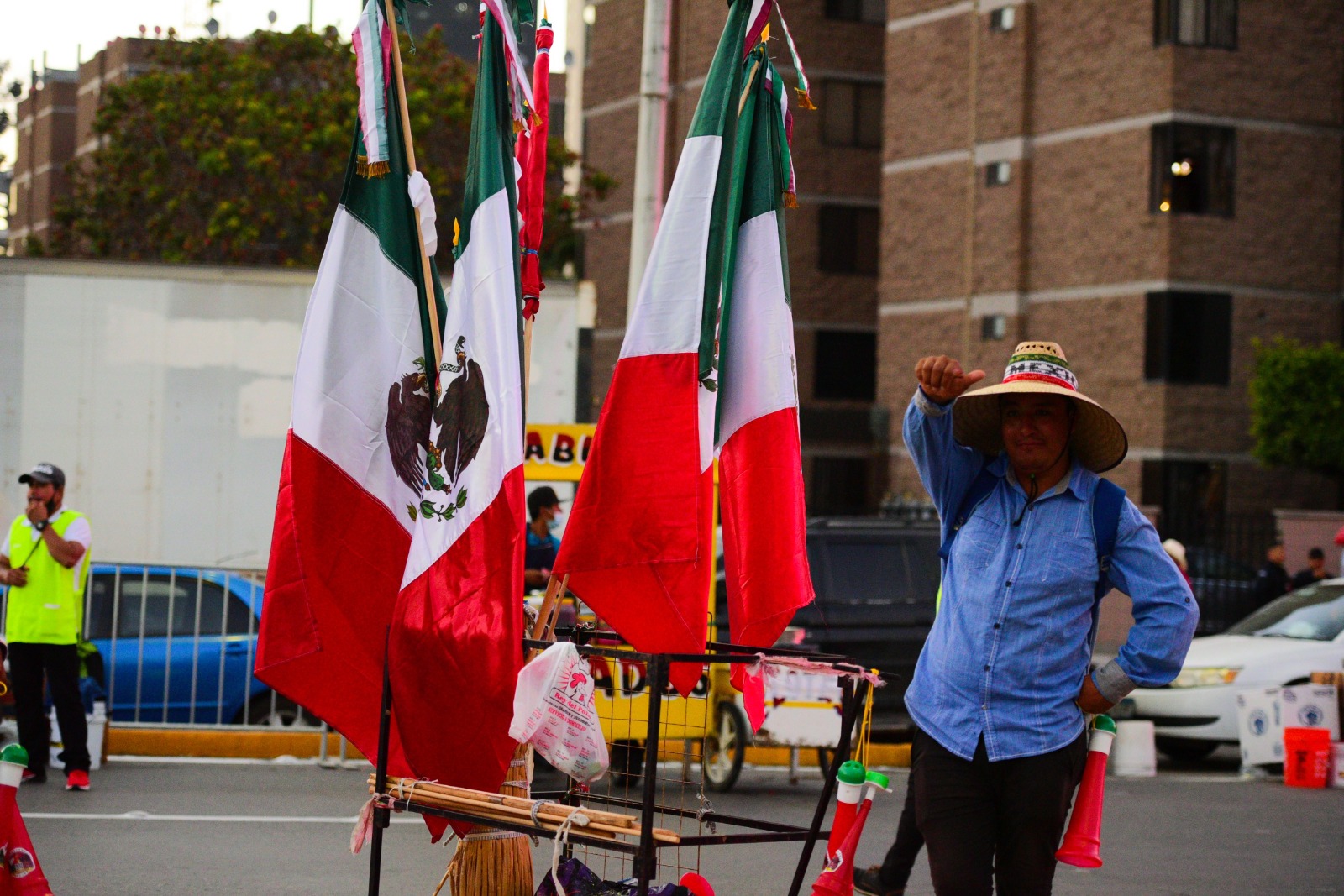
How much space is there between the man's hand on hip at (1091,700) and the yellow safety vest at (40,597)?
7.70 metres

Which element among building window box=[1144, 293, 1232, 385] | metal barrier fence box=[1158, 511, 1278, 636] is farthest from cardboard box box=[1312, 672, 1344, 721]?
building window box=[1144, 293, 1232, 385]

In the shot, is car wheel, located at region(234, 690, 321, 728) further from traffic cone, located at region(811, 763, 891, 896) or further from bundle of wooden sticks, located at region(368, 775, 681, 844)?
traffic cone, located at region(811, 763, 891, 896)

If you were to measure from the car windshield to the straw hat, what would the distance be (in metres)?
10.2

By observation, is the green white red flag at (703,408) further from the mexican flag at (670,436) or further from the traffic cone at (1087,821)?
the traffic cone at (1087,821)

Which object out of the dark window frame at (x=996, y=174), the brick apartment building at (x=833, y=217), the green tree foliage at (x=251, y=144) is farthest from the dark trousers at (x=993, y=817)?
the brick apartment building at (x=833, y=217)

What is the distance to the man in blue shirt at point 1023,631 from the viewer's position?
14.6ft

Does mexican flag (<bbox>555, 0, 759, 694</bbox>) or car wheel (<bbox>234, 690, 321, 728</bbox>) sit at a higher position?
mexican flag (<bbox>555, 0, 759, 694</bbox>)

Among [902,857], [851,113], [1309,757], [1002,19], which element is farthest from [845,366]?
[902,857]

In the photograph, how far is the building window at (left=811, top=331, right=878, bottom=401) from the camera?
1674 inches

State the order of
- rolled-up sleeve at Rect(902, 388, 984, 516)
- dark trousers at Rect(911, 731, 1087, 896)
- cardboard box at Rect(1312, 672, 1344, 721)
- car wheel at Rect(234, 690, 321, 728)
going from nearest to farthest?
1. dark trousers at Rect(911, 731, 1087, 896)
2. rolled-up sleeve at Rect(902, 388, 984, 516)
3. car wheel at Rect(234, 690, 321, 728)
4. cardboard box at Rect(1312, 672, 1344, 721)

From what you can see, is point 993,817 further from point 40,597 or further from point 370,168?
point 40,597

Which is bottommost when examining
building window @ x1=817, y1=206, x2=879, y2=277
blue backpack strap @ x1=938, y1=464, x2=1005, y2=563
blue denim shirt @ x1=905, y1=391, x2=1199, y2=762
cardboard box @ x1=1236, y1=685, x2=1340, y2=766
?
cardboard box @ x1=1236, y1=685, x2=1340, y2=766

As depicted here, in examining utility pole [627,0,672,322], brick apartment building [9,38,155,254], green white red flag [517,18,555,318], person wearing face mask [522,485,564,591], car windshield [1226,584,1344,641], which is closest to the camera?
green white red flag [517,18,555,318]

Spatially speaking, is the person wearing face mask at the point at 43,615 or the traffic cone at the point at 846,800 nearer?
the traffic cone at the point at 846,800
